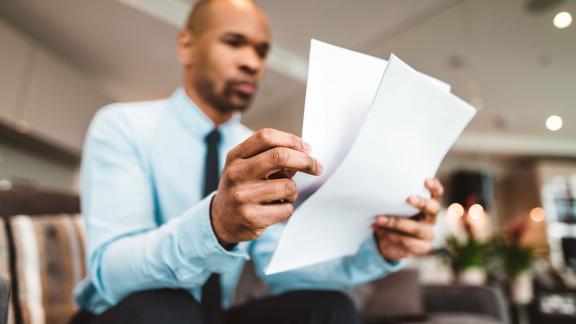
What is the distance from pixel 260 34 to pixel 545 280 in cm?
269

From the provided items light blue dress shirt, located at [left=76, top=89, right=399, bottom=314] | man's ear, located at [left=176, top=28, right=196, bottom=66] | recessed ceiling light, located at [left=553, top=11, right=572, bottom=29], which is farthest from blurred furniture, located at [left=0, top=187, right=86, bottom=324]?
recessed ceiling light, located at [left=553, top=11, right=572, bottom=29]

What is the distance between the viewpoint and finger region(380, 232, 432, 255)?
61 centimetres

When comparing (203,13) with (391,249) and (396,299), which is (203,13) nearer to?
(391,249)

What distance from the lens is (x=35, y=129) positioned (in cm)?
336

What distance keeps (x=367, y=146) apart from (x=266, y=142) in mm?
124

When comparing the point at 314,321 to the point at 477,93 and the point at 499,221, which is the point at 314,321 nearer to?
the point at 477,93

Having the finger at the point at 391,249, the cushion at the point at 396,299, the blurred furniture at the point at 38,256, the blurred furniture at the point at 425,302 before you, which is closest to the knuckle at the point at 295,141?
the finger at the point at 391,249

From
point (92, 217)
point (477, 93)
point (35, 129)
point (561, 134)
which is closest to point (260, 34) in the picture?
point (92, 217)

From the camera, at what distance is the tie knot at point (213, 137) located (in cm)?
80

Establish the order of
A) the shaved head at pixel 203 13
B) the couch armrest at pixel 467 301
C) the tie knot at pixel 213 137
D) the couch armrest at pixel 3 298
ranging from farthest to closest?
the couch armrest at pixel 467 301 → the shaved head at pixel 203 13 → the tie knot at pixel 213 137 → the couch armrest at pixel 3 298

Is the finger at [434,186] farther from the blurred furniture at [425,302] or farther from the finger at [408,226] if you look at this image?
the blurred furniture at [425,302]

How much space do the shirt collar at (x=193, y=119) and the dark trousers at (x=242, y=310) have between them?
38 centimetres

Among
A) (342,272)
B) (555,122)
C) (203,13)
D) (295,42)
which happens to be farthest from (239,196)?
(295,42)

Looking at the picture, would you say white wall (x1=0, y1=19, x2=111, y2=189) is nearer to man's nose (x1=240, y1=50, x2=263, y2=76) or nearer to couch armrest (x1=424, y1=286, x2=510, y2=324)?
man's nose (x1=240, y1=50, x2=263, y2=76)
